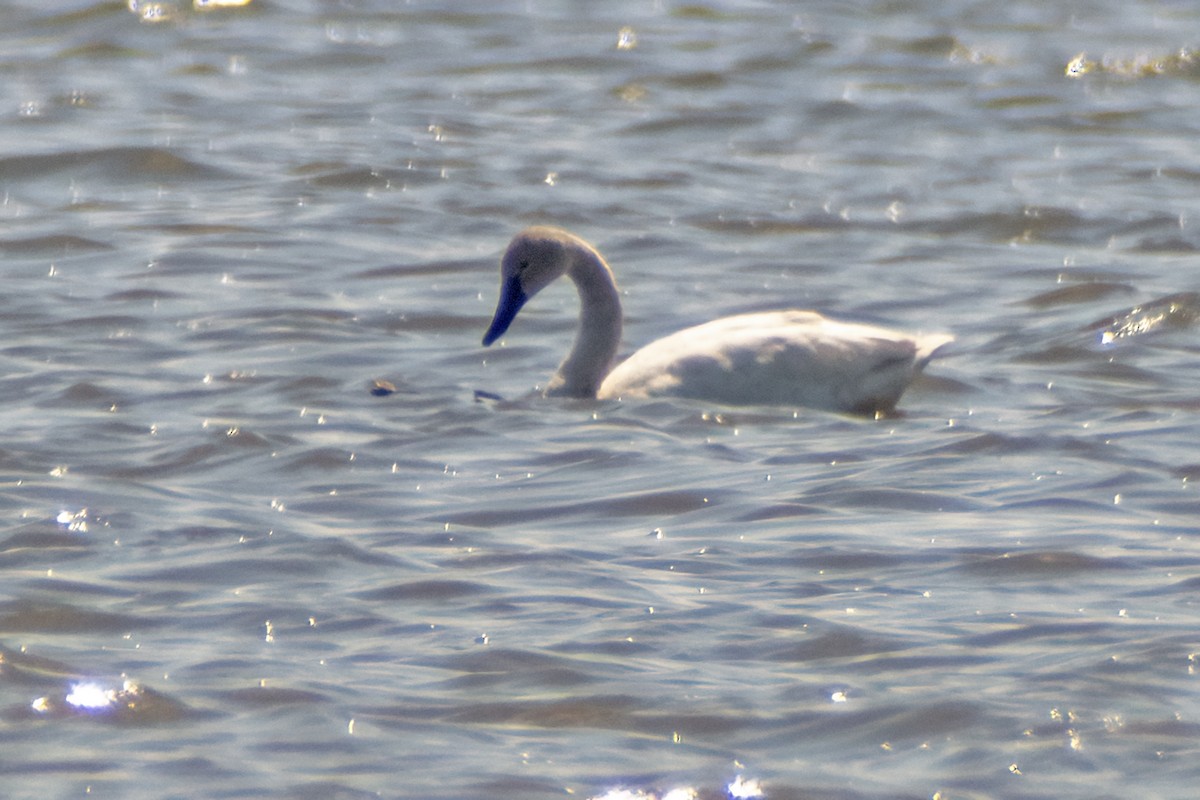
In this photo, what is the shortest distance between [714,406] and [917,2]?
10137mm

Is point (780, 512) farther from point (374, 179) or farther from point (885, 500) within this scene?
point (374, 179)

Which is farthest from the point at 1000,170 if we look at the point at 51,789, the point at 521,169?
the point at 51,789

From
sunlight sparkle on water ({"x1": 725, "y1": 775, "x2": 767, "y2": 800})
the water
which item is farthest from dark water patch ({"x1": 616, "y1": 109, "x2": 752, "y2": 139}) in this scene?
sunlight sparkle on water ({"x1": 725, "y1": 775, "x2": 767, "y2": 800})

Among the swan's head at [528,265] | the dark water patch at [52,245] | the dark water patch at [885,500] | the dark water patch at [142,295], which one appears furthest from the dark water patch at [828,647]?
the dark water patch at [52,245]

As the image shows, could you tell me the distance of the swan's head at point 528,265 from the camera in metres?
8.20

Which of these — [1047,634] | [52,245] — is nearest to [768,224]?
[52,245]

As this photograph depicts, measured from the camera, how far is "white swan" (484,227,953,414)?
7480 mm

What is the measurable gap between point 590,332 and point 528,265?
406 mm

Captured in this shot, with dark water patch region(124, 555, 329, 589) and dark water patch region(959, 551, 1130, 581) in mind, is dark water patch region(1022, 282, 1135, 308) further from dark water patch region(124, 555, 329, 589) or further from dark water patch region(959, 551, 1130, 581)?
dark water patch region(124, 555, 329, 589)

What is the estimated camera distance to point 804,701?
4699 millimetres

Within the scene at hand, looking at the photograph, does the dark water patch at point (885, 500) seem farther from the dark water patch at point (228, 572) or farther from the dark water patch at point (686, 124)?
the dark water patch at point (686, 124)

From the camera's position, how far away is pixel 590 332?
8.02 m

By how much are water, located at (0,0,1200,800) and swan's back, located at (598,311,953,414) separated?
94mm

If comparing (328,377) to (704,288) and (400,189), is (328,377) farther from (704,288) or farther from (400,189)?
(400,189)
